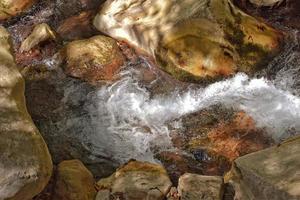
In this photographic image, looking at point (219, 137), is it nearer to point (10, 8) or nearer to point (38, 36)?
point (38, 36)

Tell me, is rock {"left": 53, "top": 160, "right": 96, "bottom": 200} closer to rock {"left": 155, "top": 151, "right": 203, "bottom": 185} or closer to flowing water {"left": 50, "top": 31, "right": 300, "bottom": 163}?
flowing water {"left": 50, "top": 31, "right": 300, "bottom": 163}

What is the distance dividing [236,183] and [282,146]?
628mm

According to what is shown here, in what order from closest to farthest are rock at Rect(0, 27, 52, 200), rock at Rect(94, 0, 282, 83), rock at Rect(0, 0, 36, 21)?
rock at Rect(0, 27, 52, 200)
rock at Rect(94, 0, 282, 83)
rock at Rect(0, 0, 36, 21)

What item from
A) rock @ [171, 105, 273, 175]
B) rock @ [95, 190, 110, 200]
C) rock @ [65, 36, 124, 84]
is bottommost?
rock @ [171, 105, 273, 175]

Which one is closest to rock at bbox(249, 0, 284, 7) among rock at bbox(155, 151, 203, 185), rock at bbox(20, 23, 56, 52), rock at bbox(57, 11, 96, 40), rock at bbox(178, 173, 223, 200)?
rock at bbox(57, 11, 96, 40)

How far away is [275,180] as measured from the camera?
3.87 m

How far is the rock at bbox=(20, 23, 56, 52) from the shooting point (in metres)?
7.57

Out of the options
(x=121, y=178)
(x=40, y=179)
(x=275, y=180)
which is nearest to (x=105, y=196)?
(x=121, y=178)

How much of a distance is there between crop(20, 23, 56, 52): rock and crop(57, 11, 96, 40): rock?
33cm

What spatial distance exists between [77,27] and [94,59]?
122cm

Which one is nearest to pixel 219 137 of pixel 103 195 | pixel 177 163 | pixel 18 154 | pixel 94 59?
pixel 177 163

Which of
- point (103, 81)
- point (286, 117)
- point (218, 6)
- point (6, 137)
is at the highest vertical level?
point (6, 137)

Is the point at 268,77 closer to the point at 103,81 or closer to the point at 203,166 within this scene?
the point at 203,166

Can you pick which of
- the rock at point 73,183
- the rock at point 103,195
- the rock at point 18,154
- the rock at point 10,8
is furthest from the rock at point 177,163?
the rock at point 10,8
